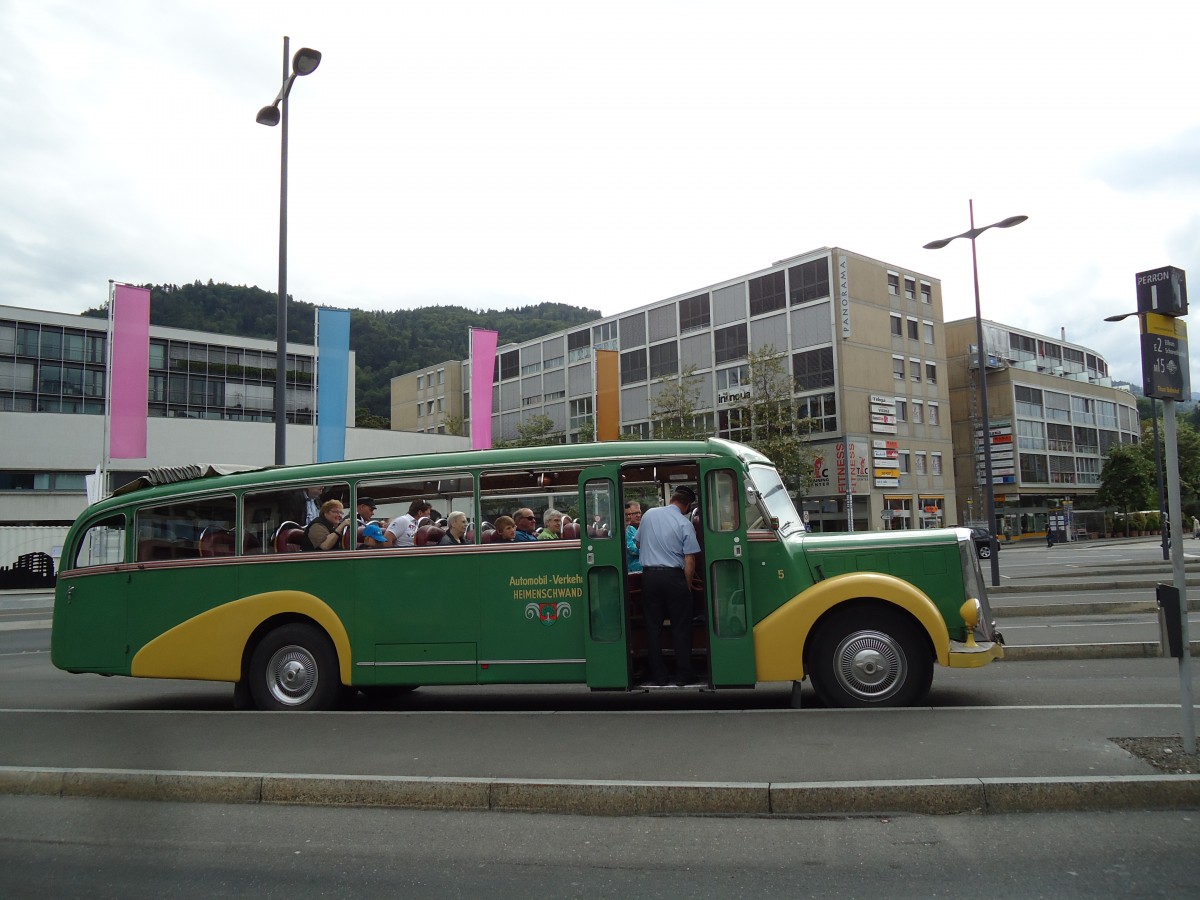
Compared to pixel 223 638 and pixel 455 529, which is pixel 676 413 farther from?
pixel 223 638

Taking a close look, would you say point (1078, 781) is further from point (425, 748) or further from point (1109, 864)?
point (425, 748)

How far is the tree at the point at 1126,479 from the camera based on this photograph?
81.3 m

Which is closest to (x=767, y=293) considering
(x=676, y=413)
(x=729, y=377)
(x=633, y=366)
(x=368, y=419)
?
(x=729, y=377)

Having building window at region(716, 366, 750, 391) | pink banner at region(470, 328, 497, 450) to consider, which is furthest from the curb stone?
building window at region(716, 366, 750, 391)

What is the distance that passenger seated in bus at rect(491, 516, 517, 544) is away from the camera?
8.97 meters

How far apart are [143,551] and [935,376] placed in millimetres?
68750

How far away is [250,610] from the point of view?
9.42 meters

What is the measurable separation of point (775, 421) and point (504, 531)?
143 ft

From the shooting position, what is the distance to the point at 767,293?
6638cm

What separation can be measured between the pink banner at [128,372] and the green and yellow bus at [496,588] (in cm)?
2167

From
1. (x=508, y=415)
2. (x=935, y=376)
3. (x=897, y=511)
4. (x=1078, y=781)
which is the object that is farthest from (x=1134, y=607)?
(x=508, y=415)

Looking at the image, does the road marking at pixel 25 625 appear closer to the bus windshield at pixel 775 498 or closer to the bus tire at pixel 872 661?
the bus windshield at pixel 775 498

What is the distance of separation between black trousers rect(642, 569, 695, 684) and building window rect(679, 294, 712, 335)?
209 ft

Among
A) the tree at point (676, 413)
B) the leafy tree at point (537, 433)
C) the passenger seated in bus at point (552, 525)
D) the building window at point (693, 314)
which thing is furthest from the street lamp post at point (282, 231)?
the building window at point (693, 314)
